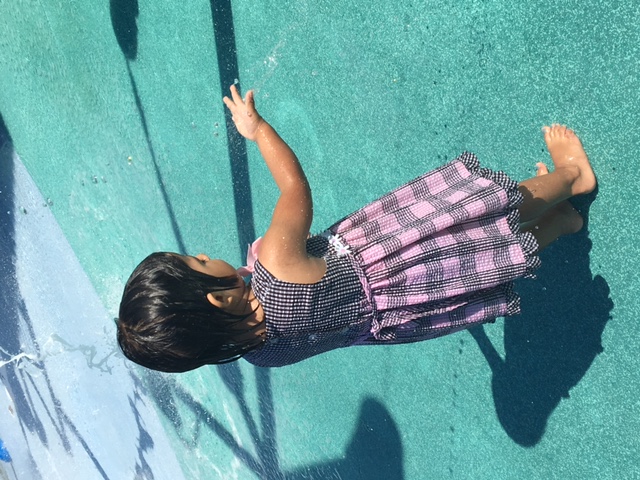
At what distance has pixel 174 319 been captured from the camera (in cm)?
115

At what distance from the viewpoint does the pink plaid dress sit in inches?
49.9

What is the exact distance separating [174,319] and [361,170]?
1040mm

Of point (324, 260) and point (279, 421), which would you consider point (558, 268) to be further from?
point (279, 421)

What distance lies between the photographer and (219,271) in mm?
1233

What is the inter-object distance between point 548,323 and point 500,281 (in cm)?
48

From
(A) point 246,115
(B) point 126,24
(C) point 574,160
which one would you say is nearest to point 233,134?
(B) point 126,24

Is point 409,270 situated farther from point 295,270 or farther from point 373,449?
point 373,449

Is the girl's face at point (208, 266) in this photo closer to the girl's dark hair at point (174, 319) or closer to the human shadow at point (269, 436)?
the girl's dark hair at point (174, 319)

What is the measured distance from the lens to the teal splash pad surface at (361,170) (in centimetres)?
154

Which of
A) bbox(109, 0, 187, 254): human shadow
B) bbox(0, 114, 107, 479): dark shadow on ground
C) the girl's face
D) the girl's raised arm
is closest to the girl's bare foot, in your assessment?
the girl's raised arm

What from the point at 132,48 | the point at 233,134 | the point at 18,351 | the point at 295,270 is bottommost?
the point at 295,270

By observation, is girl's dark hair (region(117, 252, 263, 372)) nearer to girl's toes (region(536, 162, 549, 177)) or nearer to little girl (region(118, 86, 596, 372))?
little girl (region(118, 86, 596, 372))

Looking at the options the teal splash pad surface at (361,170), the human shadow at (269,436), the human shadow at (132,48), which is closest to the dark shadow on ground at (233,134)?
the teal splash pad surface at (361,170)

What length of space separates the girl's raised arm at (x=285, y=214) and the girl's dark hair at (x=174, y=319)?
0.35 feet
